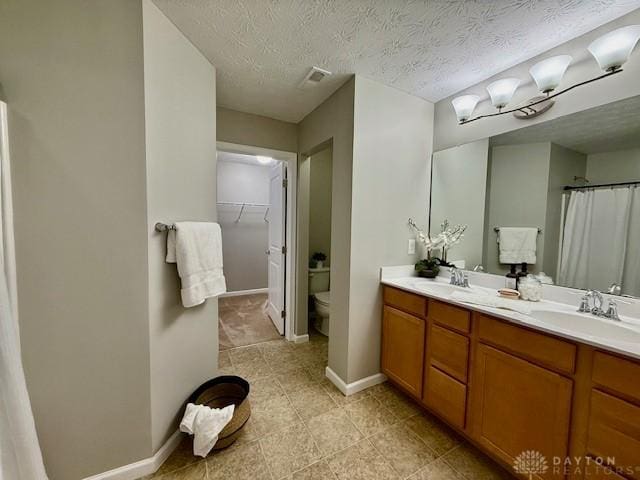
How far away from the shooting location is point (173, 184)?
1.38m

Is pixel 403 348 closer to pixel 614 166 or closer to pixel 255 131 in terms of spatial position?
pixel 614 166

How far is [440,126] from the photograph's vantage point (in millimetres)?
2154

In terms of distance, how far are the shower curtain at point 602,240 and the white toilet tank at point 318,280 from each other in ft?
7.32

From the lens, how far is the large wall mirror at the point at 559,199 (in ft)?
4.20

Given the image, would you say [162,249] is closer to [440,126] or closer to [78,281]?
[78,281]

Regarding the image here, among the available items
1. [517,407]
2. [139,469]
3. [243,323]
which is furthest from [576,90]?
[243,323]

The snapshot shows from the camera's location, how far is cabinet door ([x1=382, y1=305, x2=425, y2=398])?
1712 millimetres

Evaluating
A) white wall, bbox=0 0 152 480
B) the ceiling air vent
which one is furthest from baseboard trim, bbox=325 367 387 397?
the ceiling air vent

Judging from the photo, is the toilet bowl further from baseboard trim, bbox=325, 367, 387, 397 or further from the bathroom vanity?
the bathroom vanity

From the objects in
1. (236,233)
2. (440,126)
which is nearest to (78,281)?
(440,126)

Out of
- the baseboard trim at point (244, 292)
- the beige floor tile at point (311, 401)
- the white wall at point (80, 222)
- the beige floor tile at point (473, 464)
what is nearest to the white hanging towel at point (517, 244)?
the beige floor tile at point (473, 464)

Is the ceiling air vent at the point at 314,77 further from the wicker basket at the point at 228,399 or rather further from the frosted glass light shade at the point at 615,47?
the wicker basket at the point at 228,399

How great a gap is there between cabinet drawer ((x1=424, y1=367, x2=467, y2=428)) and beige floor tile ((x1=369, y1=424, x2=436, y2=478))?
233 mm

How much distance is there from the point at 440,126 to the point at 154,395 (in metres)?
2.88
